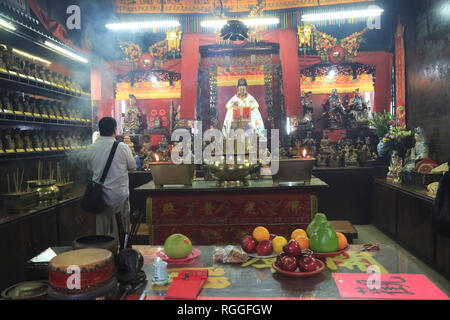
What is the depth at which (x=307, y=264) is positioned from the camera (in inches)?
47.5

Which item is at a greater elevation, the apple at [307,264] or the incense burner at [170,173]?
the incense burner at [170,173]

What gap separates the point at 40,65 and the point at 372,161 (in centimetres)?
471

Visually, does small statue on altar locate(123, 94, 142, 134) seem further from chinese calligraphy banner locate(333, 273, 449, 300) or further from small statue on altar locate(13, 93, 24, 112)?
chinese calligraphy banner locate(333, 273, 449, 300)

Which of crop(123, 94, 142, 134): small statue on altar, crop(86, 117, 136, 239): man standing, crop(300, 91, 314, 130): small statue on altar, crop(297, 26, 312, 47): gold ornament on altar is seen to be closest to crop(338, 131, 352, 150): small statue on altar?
crop(300, 91, 314, 130): small statue on altar

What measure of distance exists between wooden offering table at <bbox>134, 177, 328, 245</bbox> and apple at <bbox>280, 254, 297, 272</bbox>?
5.53 feet

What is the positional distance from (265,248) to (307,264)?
0.84ft

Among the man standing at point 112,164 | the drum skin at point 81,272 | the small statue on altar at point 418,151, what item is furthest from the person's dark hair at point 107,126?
the small statue on altar at point 418,151

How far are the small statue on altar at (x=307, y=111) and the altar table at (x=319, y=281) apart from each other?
4.71 meters

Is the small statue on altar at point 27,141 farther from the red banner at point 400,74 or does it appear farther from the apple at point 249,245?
the red banner at point 400,74

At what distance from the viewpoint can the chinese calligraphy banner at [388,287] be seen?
3.44ft

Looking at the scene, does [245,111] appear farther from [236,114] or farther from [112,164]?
[112,164]

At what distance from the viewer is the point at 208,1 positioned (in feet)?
18.6

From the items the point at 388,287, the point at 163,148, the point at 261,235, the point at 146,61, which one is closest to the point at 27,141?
the point at 163,148

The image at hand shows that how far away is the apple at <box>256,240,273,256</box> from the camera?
1.43 m
